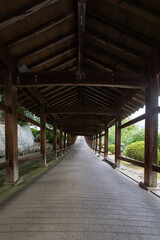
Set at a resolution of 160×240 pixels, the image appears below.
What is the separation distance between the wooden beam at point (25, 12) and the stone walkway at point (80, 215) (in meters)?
3.45

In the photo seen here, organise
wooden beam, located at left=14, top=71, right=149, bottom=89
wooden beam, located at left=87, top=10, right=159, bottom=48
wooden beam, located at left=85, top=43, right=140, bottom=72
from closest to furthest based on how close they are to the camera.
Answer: wooden beam, located at left=87, top=10, right=159, bottom=48 → wooden beam, located at left=14, top=71, right=149, bottom=89 → wooden beam, located at left=85, top=43, right=140, bottom=72

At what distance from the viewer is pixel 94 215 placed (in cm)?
211

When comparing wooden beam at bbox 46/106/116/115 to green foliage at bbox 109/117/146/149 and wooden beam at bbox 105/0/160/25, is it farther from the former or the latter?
green foliage at bbox 109/117/146/149

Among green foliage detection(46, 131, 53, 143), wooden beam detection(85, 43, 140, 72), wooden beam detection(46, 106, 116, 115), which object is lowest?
green foliage detection(46, 131, 53, 143)

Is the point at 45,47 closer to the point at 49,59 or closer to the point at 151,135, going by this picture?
the point at 49,59

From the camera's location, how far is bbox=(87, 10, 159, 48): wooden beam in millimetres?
2938

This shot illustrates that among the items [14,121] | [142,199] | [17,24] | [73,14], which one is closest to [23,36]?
[17,24]

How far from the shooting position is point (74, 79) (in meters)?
3.71

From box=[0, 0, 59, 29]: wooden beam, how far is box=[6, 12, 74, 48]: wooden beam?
43cm

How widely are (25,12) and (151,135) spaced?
381 centimetres

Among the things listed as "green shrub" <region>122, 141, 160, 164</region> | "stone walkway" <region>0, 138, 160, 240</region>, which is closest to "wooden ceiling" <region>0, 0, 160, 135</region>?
"stone walkway" <region>0, 138, 160, 240</region>

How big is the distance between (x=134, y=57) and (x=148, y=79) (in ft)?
2.33

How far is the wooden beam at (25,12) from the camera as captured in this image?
251cm

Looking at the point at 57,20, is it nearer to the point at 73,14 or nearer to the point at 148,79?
the point at 73,14
